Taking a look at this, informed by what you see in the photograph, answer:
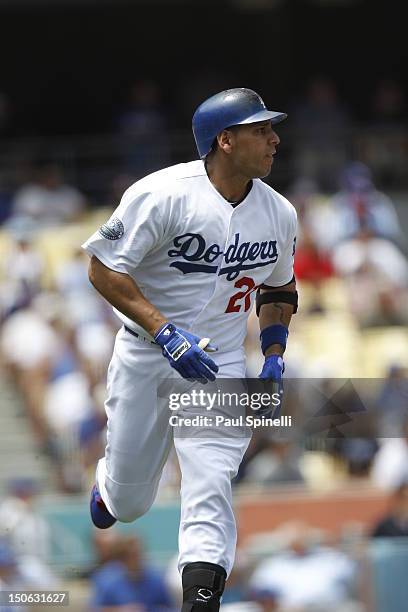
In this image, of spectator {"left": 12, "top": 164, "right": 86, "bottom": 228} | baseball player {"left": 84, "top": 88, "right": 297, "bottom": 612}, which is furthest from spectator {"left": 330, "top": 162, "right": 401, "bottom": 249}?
baseball player {"left": 84, "top": 88, "right": 297, "bottom": 612}

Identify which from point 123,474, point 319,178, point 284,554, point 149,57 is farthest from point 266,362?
point 149,57

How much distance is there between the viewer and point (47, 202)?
44.4 feet

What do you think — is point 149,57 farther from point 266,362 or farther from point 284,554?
point 266,362

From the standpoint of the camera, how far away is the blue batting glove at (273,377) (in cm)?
545

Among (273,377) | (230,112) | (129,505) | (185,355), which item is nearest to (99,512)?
(129,505)

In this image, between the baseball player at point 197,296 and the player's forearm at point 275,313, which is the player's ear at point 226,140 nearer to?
the baseball player at point 197,296

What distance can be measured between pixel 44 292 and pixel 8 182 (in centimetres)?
272

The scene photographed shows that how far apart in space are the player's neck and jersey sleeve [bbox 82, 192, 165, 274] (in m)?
0.30

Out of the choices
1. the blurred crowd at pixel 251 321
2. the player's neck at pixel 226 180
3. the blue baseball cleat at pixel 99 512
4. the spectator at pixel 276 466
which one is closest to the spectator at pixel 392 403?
the blurred crowd at pixel 251 321

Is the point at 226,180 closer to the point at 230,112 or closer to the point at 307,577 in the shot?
the point at 230,112

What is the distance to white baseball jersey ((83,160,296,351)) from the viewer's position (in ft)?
16.8

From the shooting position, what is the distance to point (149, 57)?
1841 cm

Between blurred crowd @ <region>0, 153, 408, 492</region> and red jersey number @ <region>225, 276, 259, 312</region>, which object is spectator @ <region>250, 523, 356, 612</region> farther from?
red jersey number @ <region>225, 276, 259, 312</region>

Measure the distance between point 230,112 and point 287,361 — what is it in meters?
5.39
